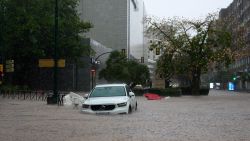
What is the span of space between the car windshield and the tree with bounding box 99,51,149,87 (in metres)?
49.1

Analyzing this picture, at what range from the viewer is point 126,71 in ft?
245

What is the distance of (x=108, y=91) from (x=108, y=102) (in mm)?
1821

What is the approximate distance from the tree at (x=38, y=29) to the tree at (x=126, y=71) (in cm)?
975

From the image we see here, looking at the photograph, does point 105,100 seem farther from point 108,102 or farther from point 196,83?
point 196,83

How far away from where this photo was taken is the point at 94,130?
1566 cm

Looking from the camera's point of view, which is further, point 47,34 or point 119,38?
point 119,38

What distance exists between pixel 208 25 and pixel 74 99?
128ft

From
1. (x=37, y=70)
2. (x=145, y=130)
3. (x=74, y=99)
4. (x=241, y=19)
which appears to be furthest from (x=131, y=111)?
(x=241, y=19)

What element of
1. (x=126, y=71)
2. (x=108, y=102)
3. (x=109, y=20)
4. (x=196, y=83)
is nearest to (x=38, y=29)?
(x=126, y=71)

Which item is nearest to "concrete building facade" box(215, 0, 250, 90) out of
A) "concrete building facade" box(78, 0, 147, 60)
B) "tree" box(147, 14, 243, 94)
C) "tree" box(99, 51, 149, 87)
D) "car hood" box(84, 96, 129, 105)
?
"concrete building facade" box(78, 0, 147, 60)

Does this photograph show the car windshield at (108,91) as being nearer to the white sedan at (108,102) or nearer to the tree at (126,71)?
the white sedan at (108,102)

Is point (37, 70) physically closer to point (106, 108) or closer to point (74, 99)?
point (74, 99)

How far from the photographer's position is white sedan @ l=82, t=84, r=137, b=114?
22.9 meters

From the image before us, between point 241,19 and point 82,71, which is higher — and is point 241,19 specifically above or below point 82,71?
above
